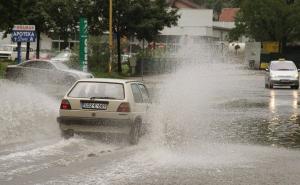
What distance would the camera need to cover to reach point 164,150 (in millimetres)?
13156

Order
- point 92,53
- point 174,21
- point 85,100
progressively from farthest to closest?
point 174,21 < point 92,53 < point 85,100

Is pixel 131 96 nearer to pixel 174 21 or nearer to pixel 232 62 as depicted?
pixel 174 21

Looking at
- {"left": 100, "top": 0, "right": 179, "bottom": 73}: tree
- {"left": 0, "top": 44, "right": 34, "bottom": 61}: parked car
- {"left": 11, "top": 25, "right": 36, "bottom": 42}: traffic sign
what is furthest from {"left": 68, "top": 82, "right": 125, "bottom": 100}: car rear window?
{"left": 0, "top": 44, "right": 34, "bottom": 61}: parked car

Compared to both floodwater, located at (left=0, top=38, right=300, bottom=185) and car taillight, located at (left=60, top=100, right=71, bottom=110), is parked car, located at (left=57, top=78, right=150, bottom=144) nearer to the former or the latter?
car taillight, located at (left=60, top=100, right=71, bottom=110)

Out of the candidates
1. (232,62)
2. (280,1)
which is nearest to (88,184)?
(280,1)

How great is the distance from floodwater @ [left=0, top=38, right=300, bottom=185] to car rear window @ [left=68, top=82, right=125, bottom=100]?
35.3 inches

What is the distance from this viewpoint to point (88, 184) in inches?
367

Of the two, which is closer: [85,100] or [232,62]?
[85,100]

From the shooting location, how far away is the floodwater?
398 inches

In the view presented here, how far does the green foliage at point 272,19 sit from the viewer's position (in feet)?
238

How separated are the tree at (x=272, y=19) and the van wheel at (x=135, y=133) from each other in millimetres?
60538

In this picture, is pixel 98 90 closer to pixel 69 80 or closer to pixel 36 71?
pixel 69 80

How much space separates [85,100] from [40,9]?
28894 millimetres

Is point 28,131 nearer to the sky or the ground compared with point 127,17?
nearer to the ground
